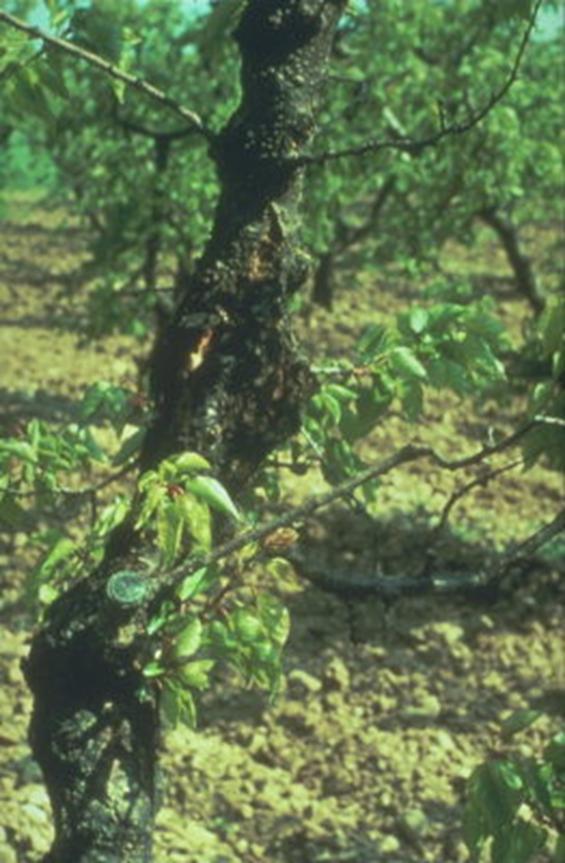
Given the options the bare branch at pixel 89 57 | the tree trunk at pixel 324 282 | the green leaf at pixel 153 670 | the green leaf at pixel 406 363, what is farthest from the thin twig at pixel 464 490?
the tree trunk at pixel 324 282

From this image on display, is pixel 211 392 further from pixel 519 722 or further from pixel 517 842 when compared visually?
pixel 517 842

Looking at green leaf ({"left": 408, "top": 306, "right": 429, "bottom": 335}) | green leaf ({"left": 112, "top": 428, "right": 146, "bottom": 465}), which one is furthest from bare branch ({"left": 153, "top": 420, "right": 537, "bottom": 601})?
→ green leaf ({"left": 112, "top": 428, "right": 146, "bottom": 465})

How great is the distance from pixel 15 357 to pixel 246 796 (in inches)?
412

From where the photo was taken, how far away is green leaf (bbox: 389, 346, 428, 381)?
365 centimetres

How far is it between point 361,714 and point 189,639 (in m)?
4.86

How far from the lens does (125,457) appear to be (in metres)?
4.07

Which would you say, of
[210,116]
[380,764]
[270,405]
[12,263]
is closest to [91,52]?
[270,405]

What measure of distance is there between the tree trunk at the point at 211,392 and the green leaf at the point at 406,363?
32cm

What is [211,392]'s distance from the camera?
12.4ft

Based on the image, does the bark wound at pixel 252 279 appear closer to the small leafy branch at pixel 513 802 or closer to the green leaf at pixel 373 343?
the green leaf at pixel 373 343

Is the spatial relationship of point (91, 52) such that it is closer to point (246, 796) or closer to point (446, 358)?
point (446, 358)

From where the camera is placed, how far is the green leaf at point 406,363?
3.65 meters

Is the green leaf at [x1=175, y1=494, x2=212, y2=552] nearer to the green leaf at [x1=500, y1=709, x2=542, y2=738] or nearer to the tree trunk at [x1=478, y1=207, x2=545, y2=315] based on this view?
the green leaf at [x1=500, y1=709, x2=542, y2=738]

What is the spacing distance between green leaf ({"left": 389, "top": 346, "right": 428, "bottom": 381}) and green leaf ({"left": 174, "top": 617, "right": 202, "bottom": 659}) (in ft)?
3.09
